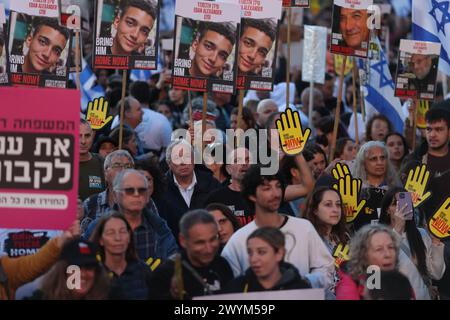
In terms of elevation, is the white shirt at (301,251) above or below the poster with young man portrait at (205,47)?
below

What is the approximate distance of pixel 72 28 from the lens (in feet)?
42.8

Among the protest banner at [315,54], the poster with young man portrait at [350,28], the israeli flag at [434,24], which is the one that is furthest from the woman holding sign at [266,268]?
the protest banner at [315,54]

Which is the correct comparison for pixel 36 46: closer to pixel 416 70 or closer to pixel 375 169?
pixel 375 169

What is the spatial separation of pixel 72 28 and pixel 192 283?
5.75 metres

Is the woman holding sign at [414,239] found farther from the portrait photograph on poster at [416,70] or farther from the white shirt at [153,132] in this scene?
the white shirt at [153,132]

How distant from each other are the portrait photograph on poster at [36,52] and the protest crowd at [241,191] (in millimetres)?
26

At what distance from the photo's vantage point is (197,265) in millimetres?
8047

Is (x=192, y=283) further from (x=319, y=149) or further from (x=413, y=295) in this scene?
(x=319, y=149)

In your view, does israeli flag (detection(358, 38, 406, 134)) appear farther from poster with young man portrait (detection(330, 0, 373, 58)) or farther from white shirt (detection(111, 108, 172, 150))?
white shirt (detection(111, 108, 172, 150))

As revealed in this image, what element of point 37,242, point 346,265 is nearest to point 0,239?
Answer: point 37,242

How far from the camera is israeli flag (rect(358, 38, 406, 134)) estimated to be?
53.2 ft

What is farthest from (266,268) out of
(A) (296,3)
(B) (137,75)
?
(B) (137,75)

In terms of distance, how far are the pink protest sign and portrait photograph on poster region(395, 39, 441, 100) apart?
713cm

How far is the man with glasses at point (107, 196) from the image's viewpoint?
10.2 m
